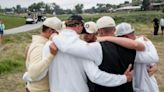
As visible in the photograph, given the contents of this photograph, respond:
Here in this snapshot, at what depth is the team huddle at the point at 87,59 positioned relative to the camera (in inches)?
163

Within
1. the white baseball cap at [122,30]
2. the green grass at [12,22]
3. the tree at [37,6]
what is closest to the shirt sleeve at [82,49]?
the white baseball cap at [122,30]

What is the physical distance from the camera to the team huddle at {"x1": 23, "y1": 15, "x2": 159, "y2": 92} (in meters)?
4.13

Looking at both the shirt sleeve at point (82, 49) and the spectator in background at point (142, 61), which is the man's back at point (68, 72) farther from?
the spectator in background at point (142, 61)

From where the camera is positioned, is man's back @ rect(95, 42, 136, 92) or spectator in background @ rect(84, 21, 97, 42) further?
spectator in background @ rect(84, 21, 97, 42)

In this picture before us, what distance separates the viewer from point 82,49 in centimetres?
410

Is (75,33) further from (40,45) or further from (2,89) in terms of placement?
(2,89)

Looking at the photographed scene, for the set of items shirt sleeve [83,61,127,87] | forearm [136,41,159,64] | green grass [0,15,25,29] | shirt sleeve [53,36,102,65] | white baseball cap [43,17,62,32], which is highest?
white baseball cap [43,17,62,32]

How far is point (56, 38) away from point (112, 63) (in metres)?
0.59

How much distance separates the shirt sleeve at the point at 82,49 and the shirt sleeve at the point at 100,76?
71 millimetres

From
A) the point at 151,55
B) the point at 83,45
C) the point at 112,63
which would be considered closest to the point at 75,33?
the point at 83,45

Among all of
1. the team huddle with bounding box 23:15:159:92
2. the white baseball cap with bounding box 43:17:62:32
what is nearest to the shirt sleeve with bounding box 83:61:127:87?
the team huddle with bounding box 23:15:159:92

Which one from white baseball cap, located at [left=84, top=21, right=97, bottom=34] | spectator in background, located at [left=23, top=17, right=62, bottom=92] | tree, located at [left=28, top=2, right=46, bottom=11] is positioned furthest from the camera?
tree, located at [left=28, top=2, right=46, bottom=11]

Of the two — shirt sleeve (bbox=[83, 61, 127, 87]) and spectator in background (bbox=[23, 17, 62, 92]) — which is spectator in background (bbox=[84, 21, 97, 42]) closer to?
spectator in background (bbox=[23, 17, 62, 92])

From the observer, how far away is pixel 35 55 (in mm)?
4539
